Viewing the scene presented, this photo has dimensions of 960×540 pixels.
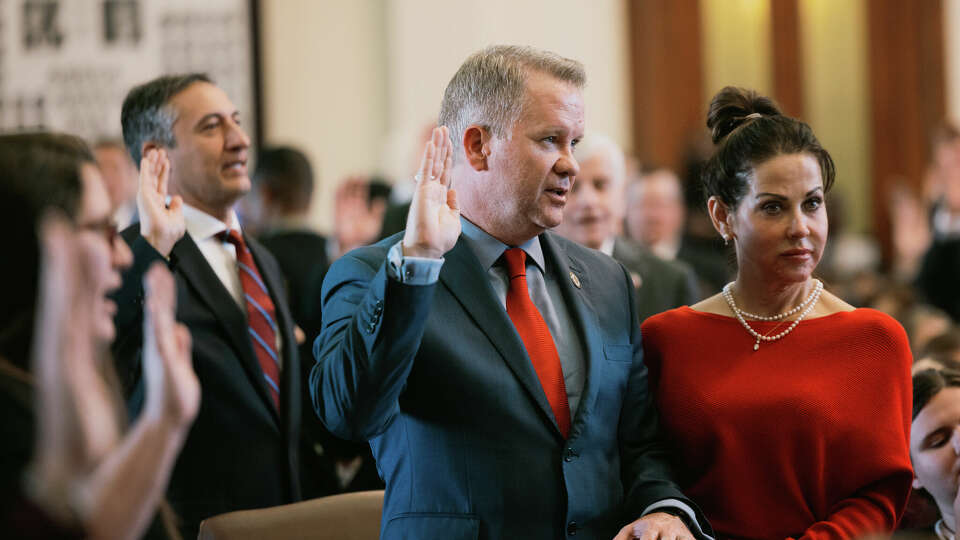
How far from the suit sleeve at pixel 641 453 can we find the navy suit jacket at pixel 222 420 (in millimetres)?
947

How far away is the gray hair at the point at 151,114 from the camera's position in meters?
2.93

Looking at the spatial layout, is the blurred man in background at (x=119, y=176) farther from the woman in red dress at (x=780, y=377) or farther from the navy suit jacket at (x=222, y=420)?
the woman in red dress at (x=780, y=377)

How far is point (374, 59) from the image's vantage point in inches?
287

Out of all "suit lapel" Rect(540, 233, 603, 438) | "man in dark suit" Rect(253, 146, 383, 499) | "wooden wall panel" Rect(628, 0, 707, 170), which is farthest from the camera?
"wooden wall panel" Rect(628, 0, 707, 170)

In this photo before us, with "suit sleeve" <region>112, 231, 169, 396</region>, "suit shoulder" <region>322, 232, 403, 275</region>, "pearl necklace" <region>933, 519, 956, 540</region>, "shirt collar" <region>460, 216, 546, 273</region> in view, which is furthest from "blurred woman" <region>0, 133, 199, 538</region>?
"pearl necklace" <region>933, 519, 956, 540</region>

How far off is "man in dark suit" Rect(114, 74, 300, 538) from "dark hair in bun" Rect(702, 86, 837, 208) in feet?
3.85

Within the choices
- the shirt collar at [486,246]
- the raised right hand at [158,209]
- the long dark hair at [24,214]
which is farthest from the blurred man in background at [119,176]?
the long dark hair at [24,214]

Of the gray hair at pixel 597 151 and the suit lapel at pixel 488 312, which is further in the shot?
the gray hair at pixel 597 151

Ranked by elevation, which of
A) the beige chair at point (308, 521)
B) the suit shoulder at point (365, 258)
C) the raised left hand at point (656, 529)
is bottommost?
the beige chair at point (308, 521)

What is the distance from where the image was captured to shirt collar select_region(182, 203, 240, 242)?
2869 millimetres

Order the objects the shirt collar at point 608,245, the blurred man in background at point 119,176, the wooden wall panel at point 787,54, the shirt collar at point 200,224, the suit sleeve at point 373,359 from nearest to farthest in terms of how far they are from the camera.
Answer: the suit sleeve at point 373,359, the shirt collar at point 200,224, the shirt collar at point 608,245, the blurred man in background at point 119,176, the wooden wall panel at point 787,54

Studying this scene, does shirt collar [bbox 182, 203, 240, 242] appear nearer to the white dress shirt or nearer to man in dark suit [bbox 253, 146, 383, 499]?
the white dress shirt

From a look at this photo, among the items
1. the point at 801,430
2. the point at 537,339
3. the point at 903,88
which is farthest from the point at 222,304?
the point at 903,88

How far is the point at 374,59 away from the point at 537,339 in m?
5.48
